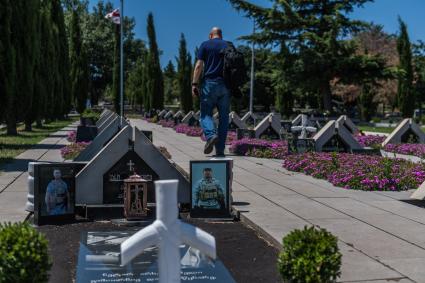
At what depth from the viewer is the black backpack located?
8227 millimetres

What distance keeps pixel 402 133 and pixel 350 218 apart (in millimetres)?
11993

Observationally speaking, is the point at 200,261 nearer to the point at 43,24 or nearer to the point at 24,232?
the point at 24,232

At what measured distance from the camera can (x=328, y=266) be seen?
3.16m

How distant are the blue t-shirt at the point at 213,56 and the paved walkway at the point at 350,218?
5.81 feet

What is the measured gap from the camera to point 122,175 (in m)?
6.30

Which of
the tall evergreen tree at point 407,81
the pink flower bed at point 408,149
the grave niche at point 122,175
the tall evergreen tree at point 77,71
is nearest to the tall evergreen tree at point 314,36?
the tall evergreen tree at point 407,81

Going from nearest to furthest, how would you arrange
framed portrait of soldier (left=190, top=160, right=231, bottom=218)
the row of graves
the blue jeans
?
1. the row of graves
2. framed portrait of soldier (left=190, top=160, right=231, bottom=218)
3. the blue jeans

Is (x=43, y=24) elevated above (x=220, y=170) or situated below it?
above

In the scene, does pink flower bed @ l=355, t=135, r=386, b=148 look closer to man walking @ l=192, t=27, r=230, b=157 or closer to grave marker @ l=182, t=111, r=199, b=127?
man walking @ l=192, t=27, r=230, b=157

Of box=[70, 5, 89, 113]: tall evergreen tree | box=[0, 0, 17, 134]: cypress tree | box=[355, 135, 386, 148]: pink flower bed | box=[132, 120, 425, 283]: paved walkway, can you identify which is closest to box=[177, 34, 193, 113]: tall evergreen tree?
box=[70, 5, 89, 113]: tall evergreen tree

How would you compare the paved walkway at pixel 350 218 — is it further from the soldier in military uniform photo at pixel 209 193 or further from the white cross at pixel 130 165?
the white cross at pixel 130 165

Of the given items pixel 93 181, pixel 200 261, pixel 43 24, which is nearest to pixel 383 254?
pixel 200 261

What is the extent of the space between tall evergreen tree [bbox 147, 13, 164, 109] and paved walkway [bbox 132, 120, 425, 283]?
4053 cm

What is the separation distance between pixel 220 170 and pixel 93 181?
4.74 feet
